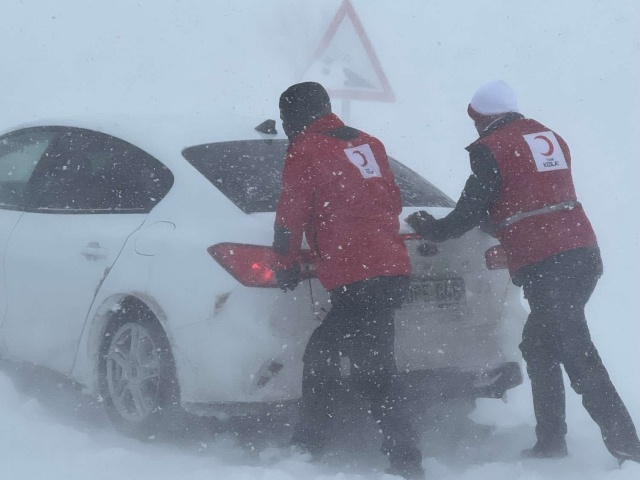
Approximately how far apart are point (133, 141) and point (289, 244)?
1324mm

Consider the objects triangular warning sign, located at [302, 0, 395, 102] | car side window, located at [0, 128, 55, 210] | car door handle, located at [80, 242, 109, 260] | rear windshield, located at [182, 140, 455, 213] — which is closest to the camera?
rear windshield, located at [182, 140, 455, 213]

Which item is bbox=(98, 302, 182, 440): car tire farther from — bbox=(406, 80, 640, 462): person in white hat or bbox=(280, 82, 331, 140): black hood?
bbox=(406, 80, 640, 462): person in white hat

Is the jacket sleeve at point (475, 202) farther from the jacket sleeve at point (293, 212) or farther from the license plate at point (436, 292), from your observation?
the jacket sleeve at point (293, 212)

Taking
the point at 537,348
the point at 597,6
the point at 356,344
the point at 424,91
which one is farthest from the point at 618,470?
the point at 597,6

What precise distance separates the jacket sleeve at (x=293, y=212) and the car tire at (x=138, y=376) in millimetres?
725

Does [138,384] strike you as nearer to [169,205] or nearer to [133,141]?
[169,205]

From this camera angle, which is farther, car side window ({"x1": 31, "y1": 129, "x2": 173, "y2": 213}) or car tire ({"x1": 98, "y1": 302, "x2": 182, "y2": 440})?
car side window ({"x1": 31, "y1": 129, "x2": 173, "y2": 213})

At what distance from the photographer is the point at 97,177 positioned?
504 cm

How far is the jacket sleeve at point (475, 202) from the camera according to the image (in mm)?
4277

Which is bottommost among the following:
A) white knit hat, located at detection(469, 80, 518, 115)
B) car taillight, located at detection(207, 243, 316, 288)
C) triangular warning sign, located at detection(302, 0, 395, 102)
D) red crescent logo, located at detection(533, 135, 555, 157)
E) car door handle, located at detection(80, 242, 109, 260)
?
car taillight, located at detection(207, 243, 316, 288)

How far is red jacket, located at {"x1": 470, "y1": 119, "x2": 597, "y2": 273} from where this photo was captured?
168 inches

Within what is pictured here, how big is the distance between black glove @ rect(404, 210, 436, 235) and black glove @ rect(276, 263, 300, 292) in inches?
23.7

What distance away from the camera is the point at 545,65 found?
1661 cm

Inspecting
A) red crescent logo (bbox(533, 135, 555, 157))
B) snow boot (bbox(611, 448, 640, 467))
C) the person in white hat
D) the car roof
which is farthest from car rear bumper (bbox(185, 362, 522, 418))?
the car roof
